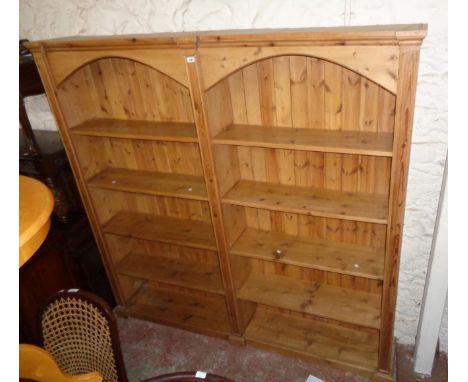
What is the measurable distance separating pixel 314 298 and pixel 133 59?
1.75 m

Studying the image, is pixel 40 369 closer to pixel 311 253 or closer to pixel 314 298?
pixel 311 253

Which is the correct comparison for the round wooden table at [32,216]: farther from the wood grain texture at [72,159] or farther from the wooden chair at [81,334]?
the wood grain texture at [72,159]

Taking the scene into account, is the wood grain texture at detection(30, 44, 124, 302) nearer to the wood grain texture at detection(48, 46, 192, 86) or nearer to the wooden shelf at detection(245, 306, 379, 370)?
the wood grain texture at detection(48, 46, 192, 86)

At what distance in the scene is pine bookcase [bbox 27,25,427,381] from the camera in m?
1.78

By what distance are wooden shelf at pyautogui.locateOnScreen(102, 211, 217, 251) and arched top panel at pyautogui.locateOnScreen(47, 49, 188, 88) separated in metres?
1.03

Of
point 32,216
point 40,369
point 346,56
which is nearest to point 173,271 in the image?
point 40,369

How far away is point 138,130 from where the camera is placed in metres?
2.33

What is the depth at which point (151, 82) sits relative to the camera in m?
2.36

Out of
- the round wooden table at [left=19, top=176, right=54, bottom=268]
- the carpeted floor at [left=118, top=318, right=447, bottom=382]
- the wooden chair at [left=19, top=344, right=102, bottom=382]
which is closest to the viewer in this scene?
the round wooden table at [left=19, top=176, right=54, bottom=268]

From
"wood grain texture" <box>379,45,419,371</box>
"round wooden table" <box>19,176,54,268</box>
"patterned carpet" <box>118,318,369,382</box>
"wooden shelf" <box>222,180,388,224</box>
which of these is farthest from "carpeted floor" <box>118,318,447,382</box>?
"round wooden table" <box>19,176,54,268</box>

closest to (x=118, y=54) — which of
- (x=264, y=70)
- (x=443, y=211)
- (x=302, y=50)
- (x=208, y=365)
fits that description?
(x=264, y=70)

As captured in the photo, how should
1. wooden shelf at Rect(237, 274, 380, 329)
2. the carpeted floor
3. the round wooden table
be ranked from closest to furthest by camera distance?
the round wooden table
wooden shelf at Rect(237, 274, 380, 329)
the carpeted floor
